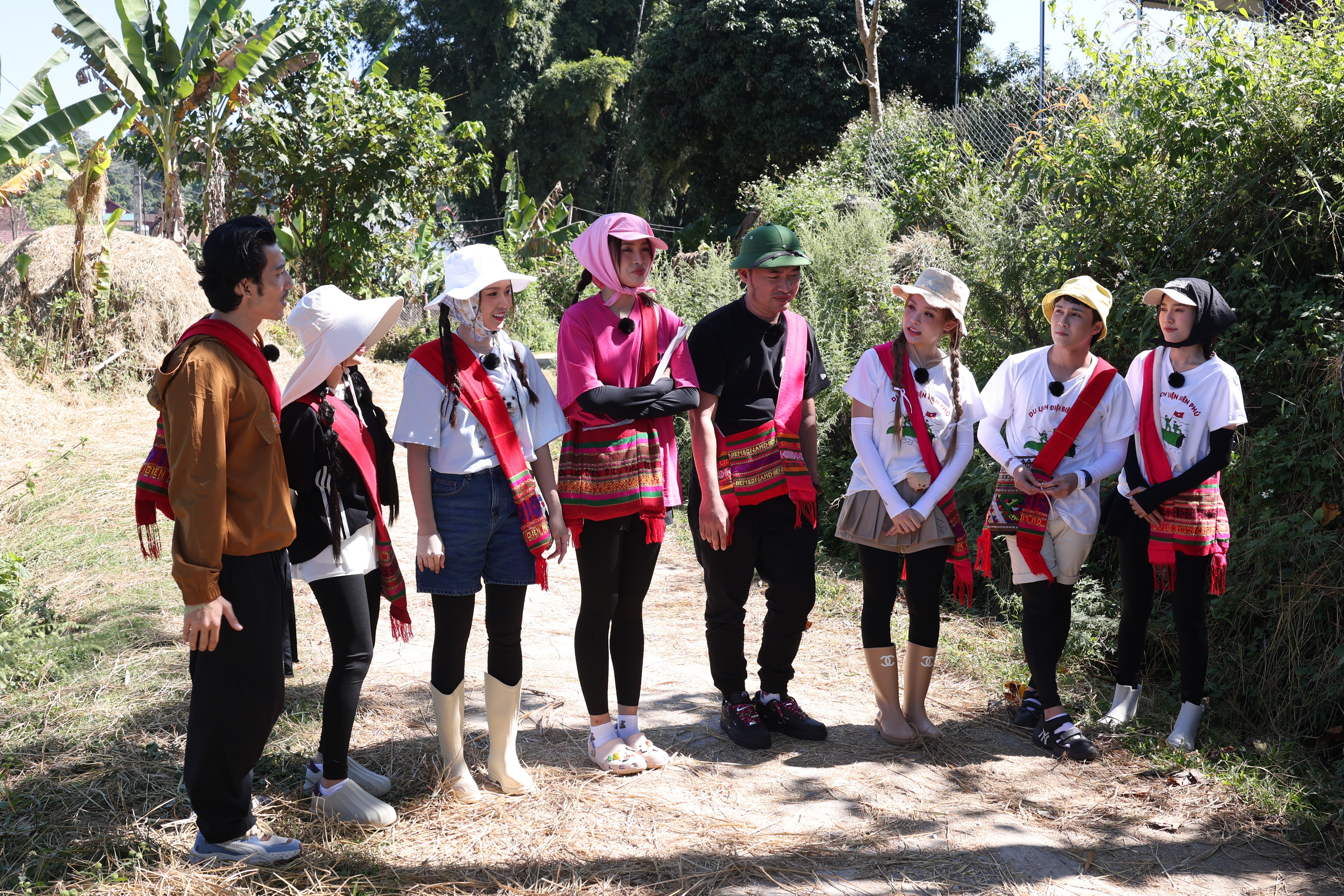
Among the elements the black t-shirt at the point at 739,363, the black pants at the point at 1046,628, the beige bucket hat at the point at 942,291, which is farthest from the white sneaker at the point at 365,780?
the beige bucket hat at the point at 942,291

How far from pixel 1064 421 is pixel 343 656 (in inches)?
112

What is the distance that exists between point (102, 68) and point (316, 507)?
11513mm


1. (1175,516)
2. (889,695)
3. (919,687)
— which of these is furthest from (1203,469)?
(889,695)

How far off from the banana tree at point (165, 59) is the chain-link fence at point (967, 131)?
25.8 ft

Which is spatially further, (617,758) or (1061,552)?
(1061,552)

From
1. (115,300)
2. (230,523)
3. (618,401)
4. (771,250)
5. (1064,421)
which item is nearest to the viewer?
(230,523)

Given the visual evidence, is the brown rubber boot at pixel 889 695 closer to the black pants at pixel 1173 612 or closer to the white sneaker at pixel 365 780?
the black pants at pixel 1173 612

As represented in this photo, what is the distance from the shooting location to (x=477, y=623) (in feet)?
18.7

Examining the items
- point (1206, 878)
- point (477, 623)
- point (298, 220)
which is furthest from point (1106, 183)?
point (298, 220)

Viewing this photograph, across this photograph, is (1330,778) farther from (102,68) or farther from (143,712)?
(102,68)

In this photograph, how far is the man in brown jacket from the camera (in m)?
2.63

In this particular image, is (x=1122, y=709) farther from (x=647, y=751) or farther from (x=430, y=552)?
(x=430, y=552)

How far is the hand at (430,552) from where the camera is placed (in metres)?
3.21

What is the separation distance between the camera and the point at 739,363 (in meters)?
3.85
